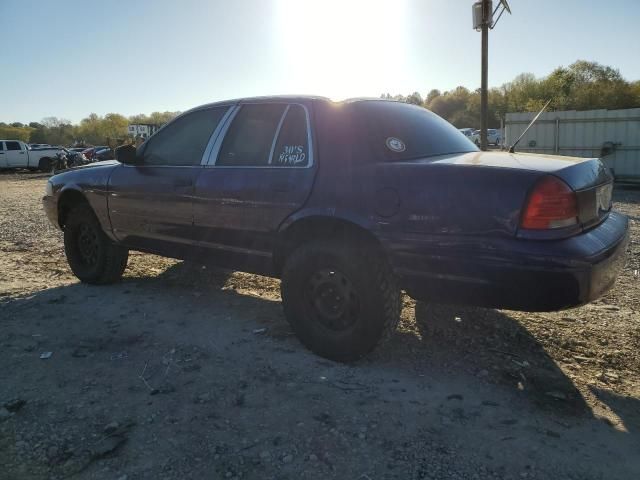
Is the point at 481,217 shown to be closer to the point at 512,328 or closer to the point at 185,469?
the point at 512,328

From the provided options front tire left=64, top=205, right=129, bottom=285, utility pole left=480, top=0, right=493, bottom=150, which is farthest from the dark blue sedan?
utility pole left=480, top=0, right=493, bottom=150

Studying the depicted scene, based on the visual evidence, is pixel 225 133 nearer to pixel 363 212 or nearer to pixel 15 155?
pixel 363 212

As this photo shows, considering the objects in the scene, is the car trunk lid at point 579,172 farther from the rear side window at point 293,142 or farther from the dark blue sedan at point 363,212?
the rear side window at point 293,142

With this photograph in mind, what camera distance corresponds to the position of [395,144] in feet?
10.2

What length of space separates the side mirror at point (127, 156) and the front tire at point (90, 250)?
0.84 m

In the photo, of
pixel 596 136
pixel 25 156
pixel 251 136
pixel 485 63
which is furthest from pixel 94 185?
pixel 25 156

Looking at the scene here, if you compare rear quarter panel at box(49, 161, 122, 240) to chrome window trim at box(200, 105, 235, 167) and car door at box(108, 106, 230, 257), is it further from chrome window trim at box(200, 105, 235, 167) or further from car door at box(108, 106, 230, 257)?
chrome window trim at box(200, 105, 235, 167)

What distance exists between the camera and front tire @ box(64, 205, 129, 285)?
4863 millimetres

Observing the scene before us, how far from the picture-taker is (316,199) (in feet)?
10.2

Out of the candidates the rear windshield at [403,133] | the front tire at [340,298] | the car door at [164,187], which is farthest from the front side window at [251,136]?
the front tire at [340,298]

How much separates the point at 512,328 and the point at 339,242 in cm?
159

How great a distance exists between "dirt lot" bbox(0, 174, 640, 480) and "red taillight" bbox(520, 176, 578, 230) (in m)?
0.97

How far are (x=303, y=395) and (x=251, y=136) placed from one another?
6.30 feet

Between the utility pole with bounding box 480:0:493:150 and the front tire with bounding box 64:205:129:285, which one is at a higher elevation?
the utility pole with bounding box 480:0:493:150
